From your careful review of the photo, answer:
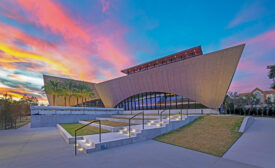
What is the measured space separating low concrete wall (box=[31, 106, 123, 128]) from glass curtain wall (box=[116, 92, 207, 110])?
11.1 metres

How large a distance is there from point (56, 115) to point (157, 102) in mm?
17968

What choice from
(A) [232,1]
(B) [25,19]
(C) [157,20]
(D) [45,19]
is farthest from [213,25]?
(B) [25,19]

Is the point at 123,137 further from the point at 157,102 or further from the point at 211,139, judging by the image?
the point at 157,102

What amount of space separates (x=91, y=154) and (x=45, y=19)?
11.9 m

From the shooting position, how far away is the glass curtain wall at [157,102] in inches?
852

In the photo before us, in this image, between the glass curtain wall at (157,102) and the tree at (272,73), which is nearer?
the tree at (272,73)

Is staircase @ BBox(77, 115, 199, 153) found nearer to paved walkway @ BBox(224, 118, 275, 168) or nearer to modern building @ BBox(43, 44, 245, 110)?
paved walkway @ BBox(224, 118, 275, 168)

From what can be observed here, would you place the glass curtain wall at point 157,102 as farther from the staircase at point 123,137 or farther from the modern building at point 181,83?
the staircase at point 123,137

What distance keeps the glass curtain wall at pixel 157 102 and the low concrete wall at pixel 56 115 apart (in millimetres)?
11050

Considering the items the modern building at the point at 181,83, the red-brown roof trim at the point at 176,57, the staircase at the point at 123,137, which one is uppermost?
the red-brown roof trim at the point at 176,57

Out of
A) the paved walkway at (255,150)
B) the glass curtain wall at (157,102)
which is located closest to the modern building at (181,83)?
the glass curtain wall at (157,102)

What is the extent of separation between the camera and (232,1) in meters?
12.0

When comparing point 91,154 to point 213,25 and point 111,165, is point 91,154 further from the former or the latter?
point 213,25

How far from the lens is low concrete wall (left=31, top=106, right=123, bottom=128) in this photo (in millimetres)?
15766
